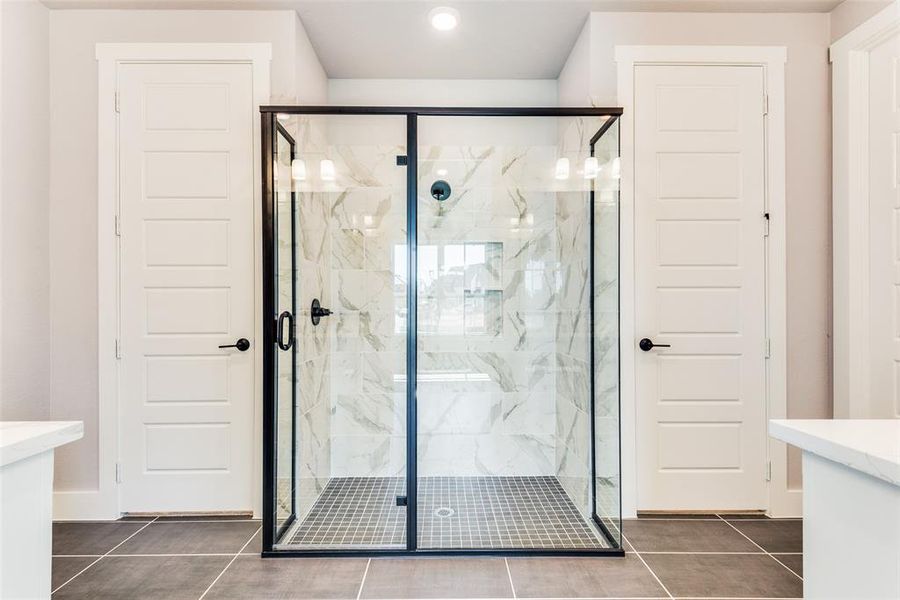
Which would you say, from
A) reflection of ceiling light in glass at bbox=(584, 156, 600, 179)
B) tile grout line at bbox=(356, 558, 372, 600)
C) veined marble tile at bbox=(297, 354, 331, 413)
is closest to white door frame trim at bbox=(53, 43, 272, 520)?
veined marble tile at bbox=(297, 354, 331, 413)

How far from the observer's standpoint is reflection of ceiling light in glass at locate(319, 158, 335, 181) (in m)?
2.33

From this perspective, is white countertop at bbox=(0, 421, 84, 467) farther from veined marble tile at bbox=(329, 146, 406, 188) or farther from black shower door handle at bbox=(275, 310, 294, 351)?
veined marble tile at bbox=(329, 146, 406, 188)

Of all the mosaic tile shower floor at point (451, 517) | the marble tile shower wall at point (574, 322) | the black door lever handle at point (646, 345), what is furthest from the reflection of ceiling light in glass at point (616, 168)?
the mosaic tile shower floor at point (451, 517)

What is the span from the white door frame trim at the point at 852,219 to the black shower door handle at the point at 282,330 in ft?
8.83

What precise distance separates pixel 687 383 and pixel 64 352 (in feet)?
10.4

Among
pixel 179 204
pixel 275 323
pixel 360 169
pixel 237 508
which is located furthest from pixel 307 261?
pixel 237 508

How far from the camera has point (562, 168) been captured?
2492 millimetres

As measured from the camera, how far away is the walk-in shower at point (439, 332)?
2.15 meters

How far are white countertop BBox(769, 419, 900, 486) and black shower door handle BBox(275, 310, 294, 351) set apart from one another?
1806mm

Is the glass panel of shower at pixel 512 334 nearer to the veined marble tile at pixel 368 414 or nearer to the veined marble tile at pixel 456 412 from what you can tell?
the veined marble tile at pixel 456 412

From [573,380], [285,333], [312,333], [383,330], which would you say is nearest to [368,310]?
[383,330]

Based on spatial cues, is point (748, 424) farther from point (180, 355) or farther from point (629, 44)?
point (180, 355)

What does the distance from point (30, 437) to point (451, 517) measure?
1.60 metres

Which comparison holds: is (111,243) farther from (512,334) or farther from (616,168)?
(616,168)
